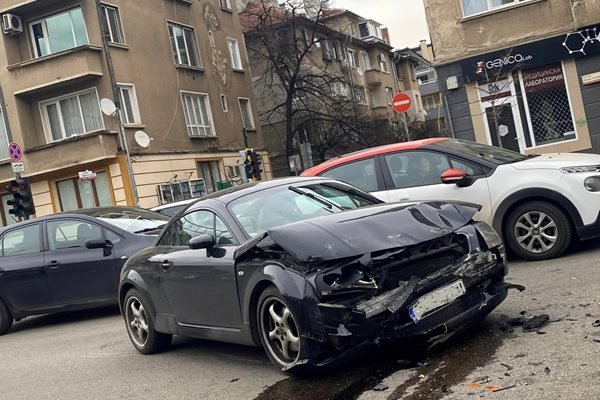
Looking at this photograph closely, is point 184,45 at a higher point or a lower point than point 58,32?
lower

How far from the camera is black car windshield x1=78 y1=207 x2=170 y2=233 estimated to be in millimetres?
9516

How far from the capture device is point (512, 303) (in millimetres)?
6078

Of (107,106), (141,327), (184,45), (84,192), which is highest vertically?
(184,45)

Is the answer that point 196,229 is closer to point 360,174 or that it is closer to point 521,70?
point 360,174

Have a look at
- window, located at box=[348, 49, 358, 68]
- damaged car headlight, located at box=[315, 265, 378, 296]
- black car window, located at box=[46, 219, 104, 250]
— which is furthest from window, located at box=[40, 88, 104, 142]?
window, located at box=[348, 49, 358, 68]

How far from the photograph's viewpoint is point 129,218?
9.77m

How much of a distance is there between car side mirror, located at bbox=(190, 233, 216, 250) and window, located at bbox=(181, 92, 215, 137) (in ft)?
76.8

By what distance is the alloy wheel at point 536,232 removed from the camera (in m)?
7.87

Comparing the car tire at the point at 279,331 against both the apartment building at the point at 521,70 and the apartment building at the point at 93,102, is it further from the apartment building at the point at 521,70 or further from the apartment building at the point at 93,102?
the apartment building at the point at 93,102

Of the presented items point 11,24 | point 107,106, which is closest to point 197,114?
point 107,106

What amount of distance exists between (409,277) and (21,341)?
21.7ft

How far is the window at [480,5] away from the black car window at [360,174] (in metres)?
10.5

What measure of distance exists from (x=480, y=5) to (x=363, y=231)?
14.6 m

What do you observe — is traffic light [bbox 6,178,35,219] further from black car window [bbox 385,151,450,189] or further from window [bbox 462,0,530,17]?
black car window [bbox 385,151,450,189]
